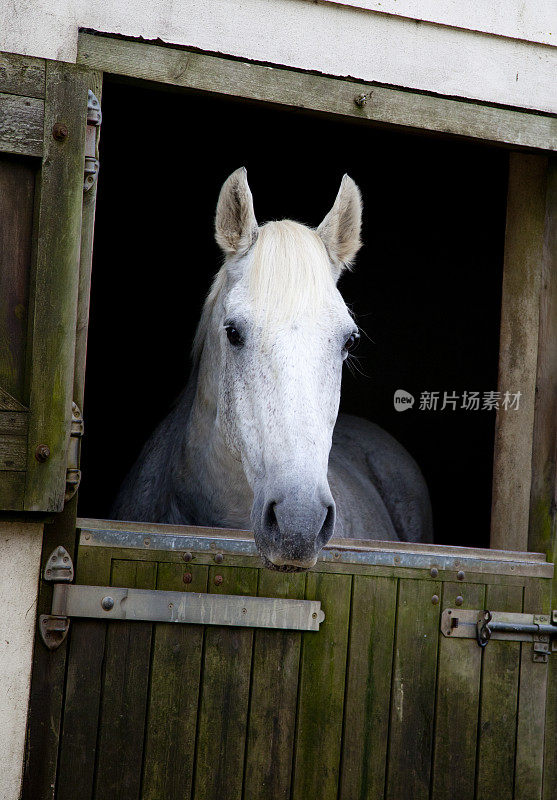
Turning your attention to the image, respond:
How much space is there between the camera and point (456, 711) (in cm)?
272

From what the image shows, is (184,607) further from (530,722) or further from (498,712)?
(530,722)

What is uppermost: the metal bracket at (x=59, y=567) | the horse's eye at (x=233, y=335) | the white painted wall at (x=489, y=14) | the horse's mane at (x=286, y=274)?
the white painted wall at (x=489, y=14)

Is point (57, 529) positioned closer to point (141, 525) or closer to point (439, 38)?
point (141, 525)

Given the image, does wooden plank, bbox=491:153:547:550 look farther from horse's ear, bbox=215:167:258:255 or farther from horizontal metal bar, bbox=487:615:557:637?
horse's ear, bbox=215:167:258:255

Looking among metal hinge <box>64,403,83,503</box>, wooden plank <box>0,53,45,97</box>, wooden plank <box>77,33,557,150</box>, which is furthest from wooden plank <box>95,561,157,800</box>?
wooden plank <box>77,33,557,150</box>

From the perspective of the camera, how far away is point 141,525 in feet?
8.04

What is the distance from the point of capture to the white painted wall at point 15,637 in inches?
88.1

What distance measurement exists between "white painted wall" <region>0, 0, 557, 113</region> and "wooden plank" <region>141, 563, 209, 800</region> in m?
1.61

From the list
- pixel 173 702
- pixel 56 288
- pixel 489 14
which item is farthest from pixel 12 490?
pixel 489 14

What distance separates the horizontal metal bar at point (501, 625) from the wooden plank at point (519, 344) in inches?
11.6

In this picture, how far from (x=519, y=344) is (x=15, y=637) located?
2.04 m

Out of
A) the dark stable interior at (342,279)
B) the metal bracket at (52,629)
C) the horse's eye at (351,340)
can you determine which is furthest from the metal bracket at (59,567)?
the dark stable interior at (342,279)

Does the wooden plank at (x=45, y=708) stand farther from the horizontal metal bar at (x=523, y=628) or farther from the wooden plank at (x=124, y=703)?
the horizontal metal bar at (x=523, y=628)

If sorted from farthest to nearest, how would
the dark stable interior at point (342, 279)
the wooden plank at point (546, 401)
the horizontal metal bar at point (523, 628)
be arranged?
the dark stable interior at point (342, 279), the wooden plank at point (546, 401), the horizontal metal bar at point (523, 628)
